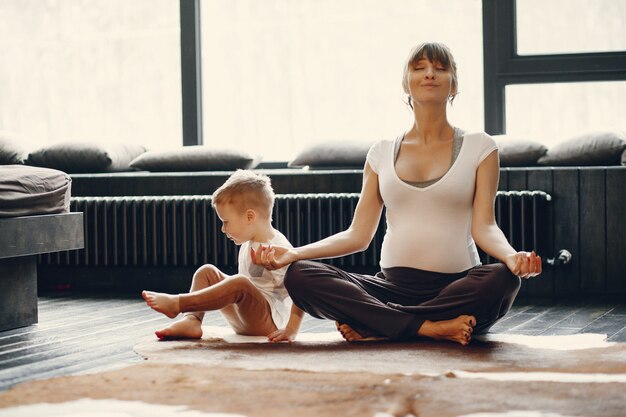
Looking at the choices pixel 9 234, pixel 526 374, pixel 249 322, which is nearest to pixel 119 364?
pixel 249 322

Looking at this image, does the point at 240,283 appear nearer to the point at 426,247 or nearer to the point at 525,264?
the point at 426,247

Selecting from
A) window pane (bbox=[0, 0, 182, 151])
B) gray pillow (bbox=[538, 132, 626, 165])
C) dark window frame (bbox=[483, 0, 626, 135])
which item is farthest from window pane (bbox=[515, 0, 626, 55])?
window pane (bbox=[0, 0, 182, 151])

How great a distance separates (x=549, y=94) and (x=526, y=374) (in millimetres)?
2639

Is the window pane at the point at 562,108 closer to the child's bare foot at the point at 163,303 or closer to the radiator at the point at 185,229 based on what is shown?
the radiator at the point at 185,229

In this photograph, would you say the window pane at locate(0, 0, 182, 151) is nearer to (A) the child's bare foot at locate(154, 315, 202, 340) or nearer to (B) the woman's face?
(A) the child's bare foot at locate(154, 315, 202, 340)

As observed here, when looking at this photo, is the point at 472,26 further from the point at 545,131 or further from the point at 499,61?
the point at 545,131

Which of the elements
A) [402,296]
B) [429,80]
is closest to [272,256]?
[402,296]

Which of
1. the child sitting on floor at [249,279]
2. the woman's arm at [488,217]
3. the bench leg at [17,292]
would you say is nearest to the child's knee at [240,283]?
the child sitting on floor at [249,279]

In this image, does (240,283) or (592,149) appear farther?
(592,149)

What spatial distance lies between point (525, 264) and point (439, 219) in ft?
1.23

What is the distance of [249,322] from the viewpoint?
2.90 meters

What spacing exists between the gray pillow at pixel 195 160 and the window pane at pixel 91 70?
513mm

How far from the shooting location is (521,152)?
164 inches

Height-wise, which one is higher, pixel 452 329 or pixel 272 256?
pixel 272 256
